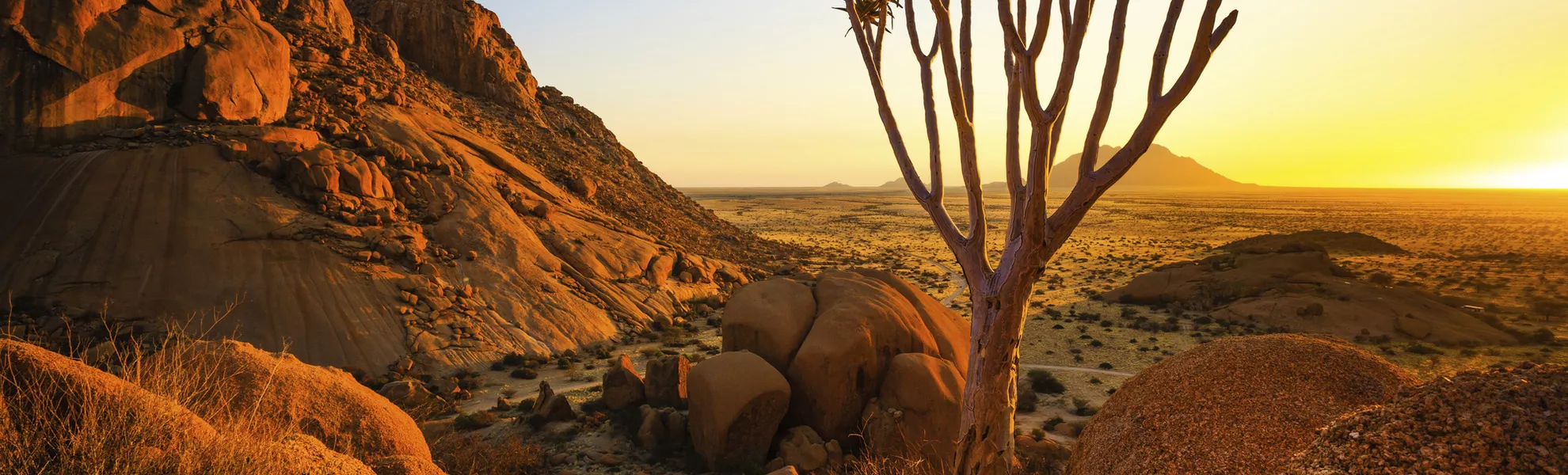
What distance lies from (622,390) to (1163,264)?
125 ft

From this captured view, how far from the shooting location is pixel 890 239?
59.3m

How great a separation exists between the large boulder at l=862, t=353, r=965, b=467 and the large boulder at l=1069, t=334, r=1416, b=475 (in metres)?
3.19

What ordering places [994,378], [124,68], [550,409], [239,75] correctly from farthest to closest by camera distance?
[239,75], [124,68], [550,409], [994,378]

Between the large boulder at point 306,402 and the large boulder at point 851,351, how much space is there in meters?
5.76

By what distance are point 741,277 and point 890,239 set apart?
3341 centimetres

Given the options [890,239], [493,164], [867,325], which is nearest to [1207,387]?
[867,325]

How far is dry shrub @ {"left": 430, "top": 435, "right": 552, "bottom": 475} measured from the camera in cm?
909

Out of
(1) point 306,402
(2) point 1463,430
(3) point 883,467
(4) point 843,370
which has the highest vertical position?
(2) point 1463,430

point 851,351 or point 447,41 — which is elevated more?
point 447,41

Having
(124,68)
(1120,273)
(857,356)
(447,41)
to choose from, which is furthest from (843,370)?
(447,41)

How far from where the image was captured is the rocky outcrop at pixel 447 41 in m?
34.1

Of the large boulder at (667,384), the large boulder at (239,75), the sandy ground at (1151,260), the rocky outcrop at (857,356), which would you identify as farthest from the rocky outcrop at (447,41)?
the rocky outcrop at (857,356)

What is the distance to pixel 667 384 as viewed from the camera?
1278cm

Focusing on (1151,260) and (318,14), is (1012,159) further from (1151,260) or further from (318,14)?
(1151,260)
